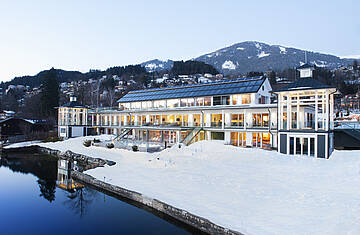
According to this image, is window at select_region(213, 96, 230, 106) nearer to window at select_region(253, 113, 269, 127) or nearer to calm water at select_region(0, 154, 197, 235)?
window at select_region(253, 113, 269, 127)

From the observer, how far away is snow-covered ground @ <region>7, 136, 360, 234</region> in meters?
9.09

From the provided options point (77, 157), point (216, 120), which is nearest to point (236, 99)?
point (216, 120)

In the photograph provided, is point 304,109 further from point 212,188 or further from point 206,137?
point 212,188

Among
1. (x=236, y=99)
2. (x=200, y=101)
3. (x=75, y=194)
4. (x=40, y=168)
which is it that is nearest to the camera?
(x=75, y=194)

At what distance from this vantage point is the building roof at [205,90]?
2804 centimetres

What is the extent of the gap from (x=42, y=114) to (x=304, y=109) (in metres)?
60.4

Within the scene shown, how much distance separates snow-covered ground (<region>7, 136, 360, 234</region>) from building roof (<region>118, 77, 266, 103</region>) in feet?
30.1

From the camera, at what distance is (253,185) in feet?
43.8

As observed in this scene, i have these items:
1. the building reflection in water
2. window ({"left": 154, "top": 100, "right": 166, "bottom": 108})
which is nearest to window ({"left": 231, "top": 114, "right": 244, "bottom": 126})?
window ({"left": 154, "top": 100, "right": 166, "bottom": 108})

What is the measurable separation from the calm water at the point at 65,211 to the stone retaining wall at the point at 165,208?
0.38 meters

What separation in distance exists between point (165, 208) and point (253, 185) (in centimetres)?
533

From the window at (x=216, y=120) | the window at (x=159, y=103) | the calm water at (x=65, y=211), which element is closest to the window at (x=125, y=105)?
the window at (x=159, y=103)

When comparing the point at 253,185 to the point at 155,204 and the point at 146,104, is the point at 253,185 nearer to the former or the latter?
the point at 155,204

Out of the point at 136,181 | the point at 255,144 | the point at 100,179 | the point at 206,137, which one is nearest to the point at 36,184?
the point at 100,179
